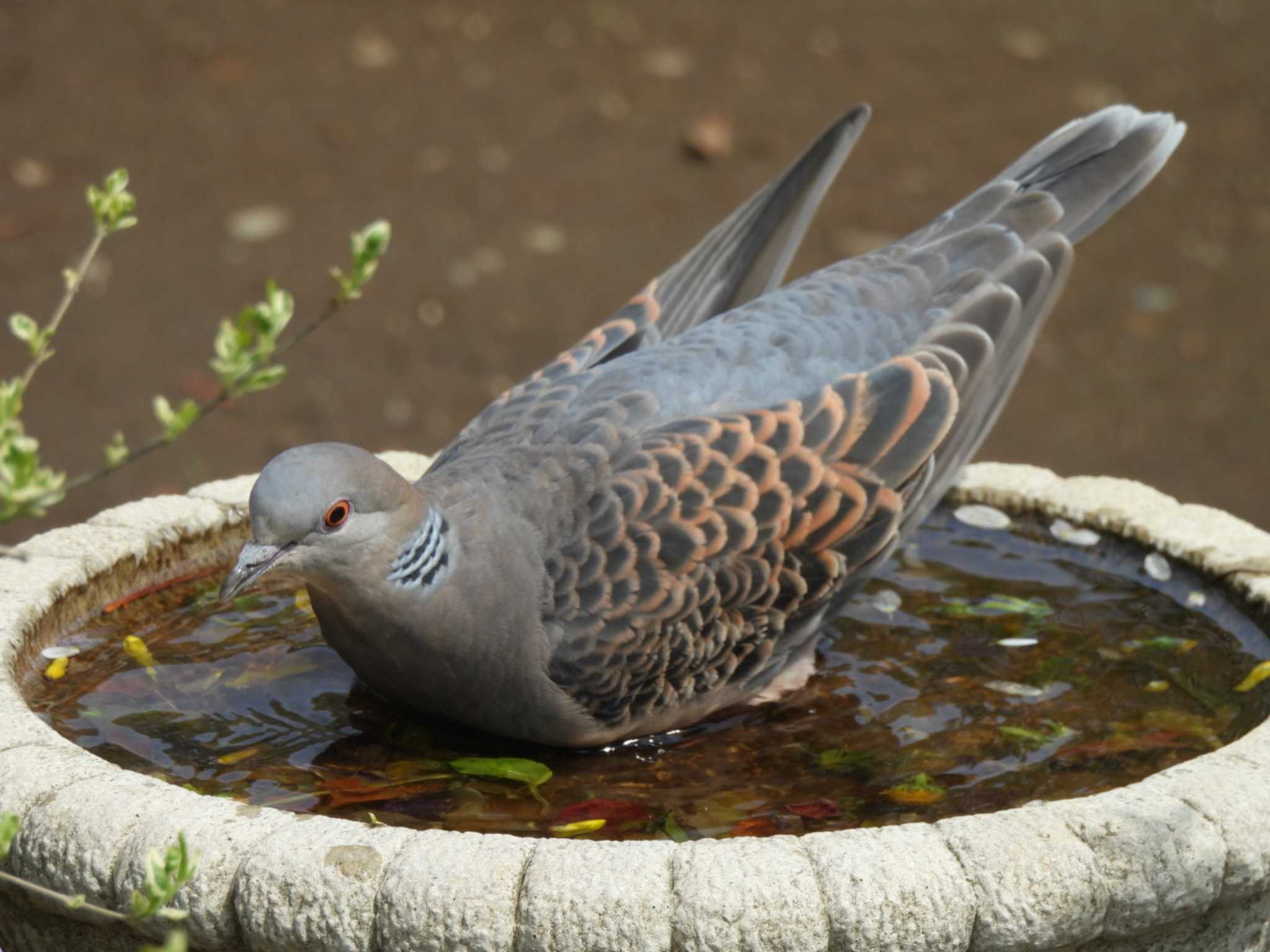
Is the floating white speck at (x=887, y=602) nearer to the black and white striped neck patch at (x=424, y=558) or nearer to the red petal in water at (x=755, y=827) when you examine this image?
the red petal in water at (x=755, y=827)

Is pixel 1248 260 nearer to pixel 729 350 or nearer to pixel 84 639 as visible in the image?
pixel 729 350

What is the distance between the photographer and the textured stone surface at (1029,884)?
2.61 meters

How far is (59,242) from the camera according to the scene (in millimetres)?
8336

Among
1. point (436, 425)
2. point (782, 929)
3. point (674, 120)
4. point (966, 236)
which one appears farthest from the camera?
point (674, 120)

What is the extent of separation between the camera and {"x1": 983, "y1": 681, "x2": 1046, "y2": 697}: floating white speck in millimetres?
3730

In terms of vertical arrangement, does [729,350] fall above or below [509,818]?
above

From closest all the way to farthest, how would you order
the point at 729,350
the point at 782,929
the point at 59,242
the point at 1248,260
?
the point at 782,929
the point at 729,350
the point at 59,242
the point at 1248,260

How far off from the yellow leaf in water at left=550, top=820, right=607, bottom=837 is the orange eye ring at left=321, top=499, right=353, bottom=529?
2.23 ft

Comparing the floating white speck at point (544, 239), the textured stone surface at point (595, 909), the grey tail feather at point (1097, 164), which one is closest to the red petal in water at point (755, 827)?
the textured stone surface at point (595, 909)

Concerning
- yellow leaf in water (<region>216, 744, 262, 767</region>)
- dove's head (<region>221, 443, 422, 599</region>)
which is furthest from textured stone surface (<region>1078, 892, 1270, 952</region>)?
yellow leaf in water (<region>216, 744, 262, 767</region>)

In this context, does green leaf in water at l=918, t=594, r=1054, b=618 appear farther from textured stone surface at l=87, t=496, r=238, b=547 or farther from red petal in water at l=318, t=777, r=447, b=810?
textured stone surface at l=87, t=496, r=238, b=547

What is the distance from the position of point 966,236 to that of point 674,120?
538 cm

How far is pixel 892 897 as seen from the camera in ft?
8.43

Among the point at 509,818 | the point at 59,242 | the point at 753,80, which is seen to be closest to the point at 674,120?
the point at 753,80
